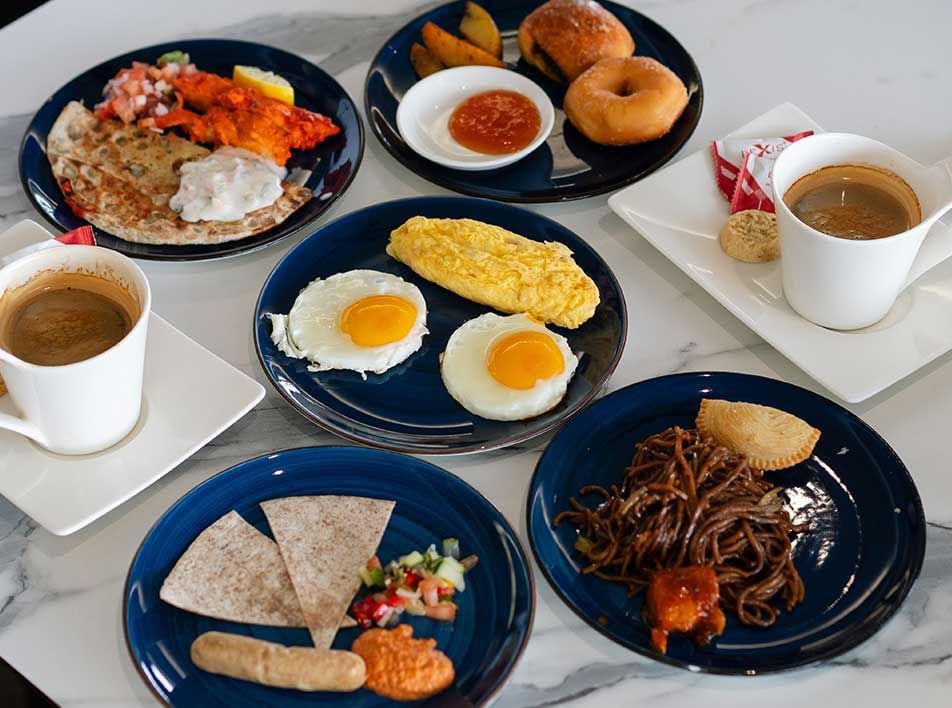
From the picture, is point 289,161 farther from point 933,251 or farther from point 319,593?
point 933,251

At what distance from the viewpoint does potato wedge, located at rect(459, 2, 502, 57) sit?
3414 mm

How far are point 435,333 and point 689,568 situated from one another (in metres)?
0.89

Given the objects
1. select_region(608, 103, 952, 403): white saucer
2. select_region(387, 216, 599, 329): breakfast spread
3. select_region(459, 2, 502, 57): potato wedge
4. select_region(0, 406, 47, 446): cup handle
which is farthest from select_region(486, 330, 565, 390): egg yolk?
select_region(459, 2, 502, 57): potato wedge

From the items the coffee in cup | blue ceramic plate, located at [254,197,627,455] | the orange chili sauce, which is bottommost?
blue ceramic plate, located at [254,197,627,455]

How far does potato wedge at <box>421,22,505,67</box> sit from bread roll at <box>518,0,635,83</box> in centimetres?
14

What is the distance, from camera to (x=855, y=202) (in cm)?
258

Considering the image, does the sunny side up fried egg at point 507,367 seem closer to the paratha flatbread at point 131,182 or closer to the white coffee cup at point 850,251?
the white coffee cup at point 850,251

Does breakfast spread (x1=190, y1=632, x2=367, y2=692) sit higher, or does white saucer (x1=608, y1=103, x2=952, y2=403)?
white saucer (x1=608, y1=103, x2=952, y2=403)

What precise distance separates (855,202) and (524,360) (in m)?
0.90

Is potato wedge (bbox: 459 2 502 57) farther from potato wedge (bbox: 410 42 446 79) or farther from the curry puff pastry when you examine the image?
the curry puff pastry

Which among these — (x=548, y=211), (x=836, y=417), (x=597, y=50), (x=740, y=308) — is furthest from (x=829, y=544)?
(x=597, y=50)

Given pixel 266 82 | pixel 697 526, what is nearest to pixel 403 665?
pixel 697 526

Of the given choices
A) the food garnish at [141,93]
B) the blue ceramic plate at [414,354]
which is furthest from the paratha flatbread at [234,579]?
the food garnish at [141,93]

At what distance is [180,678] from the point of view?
6.39ft
